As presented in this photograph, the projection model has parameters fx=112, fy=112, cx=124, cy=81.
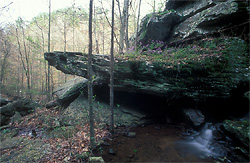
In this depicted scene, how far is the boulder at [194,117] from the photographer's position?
5.85 m

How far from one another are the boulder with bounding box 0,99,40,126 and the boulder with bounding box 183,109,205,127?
9.69 m

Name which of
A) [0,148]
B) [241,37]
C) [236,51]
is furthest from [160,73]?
[0,148]

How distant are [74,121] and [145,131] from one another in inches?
154

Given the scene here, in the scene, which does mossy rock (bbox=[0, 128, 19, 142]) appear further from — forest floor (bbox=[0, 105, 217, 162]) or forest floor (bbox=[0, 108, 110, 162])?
forest floor (bbox=[0, 105, 217, 162])

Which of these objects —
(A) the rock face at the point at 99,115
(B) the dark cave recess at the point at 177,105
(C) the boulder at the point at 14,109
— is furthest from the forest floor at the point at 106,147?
(C) the boulder at the point at 14,109

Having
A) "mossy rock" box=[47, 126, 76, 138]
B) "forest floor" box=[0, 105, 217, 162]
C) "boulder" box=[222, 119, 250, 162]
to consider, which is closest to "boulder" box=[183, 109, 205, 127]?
"forest floor" box=[0, 105, 217, 162]

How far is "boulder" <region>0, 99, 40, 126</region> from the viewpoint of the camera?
25.1 feet

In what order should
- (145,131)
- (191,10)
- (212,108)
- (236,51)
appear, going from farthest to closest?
(191,10), (212,108), (145,131), (236,51)

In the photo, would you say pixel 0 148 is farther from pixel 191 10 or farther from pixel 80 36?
pixel 80 36

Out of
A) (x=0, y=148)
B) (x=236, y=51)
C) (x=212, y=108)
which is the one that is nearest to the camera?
(x=0, y=148)

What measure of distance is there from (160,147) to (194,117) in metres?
2.87

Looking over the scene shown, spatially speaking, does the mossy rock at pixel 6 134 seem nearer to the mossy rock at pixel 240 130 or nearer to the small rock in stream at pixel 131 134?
the small rock in stream at pixel 131 134

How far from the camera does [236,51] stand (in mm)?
5543

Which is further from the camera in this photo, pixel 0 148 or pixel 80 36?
pixel 80 36
